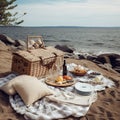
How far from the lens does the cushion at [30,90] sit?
17.7ft

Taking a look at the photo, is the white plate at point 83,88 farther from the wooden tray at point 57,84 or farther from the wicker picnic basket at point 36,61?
the wicker picnic basket at point 36,61

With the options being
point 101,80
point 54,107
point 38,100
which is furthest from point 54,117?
point 101,80

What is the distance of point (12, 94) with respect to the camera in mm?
5676

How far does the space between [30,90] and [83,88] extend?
4.38 ft

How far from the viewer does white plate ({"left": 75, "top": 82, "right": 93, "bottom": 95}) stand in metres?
6.01

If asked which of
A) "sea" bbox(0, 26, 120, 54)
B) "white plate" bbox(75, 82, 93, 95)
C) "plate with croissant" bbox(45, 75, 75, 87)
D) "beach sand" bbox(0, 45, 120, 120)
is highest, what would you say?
"plate with croissant" bbox(45, 75, 75, 87)

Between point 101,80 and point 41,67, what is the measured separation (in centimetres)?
162

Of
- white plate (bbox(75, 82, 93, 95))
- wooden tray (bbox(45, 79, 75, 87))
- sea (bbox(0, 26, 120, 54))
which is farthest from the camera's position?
sea (bbox(0, 26, 120, 54))

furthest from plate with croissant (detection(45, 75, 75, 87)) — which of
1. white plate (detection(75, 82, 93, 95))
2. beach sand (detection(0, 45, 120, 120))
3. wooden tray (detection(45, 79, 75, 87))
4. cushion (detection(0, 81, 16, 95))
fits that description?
cushion (detection(0, 81, 16, 95))

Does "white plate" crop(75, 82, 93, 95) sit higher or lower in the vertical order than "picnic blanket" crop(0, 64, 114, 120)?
higher

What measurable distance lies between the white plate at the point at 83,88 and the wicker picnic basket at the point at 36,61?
114 centimetres

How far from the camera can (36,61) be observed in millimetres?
6820

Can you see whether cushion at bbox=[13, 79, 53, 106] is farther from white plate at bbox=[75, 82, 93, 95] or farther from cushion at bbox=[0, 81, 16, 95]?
white plate at bbox=[75, 82, 93, 95]

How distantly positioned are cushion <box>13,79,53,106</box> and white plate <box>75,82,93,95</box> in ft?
2.22
